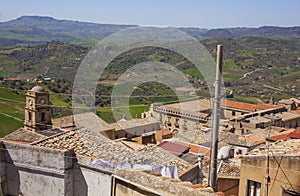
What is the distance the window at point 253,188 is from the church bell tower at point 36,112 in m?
11.7

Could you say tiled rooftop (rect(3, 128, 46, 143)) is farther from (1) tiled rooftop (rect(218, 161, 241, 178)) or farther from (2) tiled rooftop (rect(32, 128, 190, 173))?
(2) tiled rooftop (rect(32, 128, 190, 173))

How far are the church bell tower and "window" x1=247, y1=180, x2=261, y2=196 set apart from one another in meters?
11.7

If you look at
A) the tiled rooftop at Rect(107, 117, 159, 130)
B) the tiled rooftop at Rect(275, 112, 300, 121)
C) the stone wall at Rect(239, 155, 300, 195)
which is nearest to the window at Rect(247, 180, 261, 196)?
the stone wall at Rect(239, 155, 300, 195)

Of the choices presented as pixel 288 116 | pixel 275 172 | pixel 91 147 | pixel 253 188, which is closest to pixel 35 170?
pixel 91 147

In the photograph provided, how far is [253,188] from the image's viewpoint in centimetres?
566

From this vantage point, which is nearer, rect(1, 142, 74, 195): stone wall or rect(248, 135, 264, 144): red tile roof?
rect(1, 142, 74, 195): stone wall

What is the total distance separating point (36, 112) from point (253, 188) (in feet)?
41.2

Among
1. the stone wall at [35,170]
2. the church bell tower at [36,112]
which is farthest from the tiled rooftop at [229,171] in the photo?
the church bell tower at [36,112]

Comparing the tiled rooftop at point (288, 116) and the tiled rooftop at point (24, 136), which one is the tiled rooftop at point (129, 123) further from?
the tiled rooftop at point (288, 116)

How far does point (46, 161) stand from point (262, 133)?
15499mm

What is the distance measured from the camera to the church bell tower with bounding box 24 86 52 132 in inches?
628

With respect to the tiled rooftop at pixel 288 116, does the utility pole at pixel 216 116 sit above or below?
above

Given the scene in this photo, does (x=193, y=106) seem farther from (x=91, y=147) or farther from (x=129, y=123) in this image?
(x=91, y=147)

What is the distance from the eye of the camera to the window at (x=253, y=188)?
560cm
